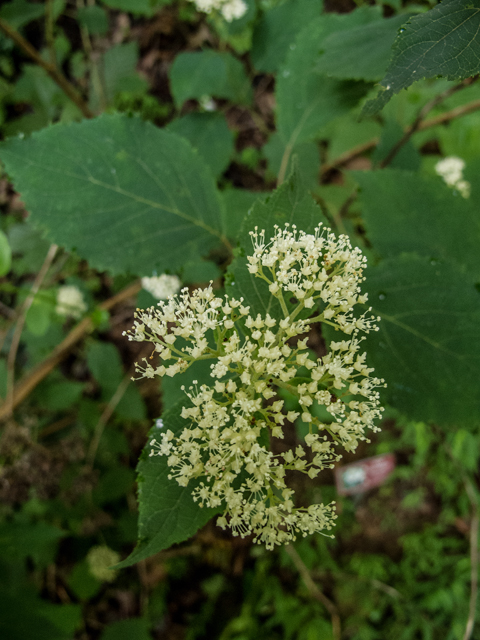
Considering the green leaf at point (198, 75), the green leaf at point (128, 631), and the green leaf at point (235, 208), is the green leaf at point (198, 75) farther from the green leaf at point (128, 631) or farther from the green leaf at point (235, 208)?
the green leaf at point (128, 631)

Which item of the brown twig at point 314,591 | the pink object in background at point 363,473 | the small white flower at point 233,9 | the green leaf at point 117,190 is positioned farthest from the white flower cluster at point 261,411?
the brown twig at point 314,591

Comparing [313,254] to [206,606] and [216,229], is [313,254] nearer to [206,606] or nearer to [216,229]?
[216,229]

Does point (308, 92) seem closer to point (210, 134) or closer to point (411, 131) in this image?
point (411, 131)

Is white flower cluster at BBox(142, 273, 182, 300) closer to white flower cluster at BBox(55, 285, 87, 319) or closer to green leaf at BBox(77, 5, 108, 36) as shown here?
white flower cluster at BBox(55, 285, 87, 319)

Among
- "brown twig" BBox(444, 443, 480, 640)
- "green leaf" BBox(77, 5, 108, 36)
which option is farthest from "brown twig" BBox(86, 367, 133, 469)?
"green leaf" BBox(77, 5, 108, 36)

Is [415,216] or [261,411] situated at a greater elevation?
[415,216]

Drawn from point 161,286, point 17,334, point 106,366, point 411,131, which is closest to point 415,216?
point 411,131
